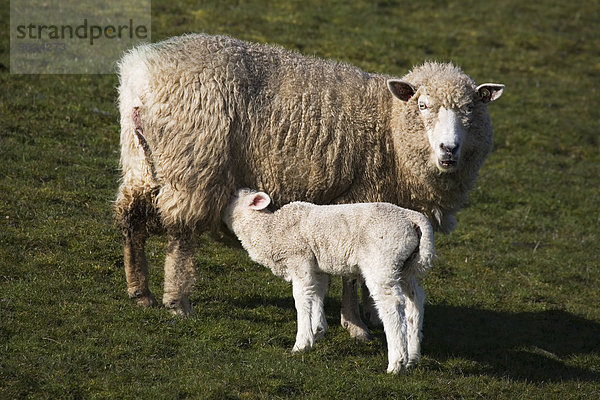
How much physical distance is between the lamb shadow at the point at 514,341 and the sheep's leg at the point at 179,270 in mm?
2708

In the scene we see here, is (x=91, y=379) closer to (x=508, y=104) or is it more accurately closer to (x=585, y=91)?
(x=508, y=104)

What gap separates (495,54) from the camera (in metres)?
22.1

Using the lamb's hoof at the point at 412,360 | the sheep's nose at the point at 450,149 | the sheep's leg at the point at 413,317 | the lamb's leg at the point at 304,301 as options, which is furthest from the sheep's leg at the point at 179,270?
the sheep's nose at the point at 450,149

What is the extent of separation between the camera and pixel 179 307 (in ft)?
28.7

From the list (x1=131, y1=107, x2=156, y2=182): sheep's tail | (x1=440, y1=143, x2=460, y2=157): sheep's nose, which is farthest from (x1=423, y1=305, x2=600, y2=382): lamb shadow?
(x1=131, y1=107, x2=156, y2=182): sheep's tail

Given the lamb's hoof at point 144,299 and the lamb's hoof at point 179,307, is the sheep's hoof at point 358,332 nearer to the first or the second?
the lamb's hoof at point 179,307

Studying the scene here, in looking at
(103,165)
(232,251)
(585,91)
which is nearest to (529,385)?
(232,251)

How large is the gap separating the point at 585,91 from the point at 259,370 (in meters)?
16.3

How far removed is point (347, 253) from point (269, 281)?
3.00 meters

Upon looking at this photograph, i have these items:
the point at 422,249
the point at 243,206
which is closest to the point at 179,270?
the point at 243,206

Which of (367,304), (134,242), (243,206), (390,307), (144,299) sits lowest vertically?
(367,304)

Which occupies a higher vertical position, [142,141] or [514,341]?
[142,141]

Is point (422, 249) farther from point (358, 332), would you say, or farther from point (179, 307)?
point (179, 307)
